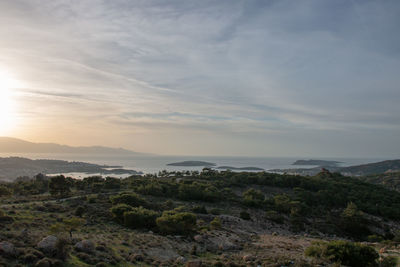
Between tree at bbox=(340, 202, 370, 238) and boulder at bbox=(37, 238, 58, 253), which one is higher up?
boulder at bbox=(37, 238, 58, 253)

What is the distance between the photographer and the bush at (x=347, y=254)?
1239cm

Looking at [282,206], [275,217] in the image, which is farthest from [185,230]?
[282,206]

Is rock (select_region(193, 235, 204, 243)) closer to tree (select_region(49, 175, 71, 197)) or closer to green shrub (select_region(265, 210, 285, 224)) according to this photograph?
green shrub (select_region(265, 210, 285, 224))

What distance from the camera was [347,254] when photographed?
12.7m

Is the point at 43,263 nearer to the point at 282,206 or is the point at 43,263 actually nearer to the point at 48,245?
the point at 48,245

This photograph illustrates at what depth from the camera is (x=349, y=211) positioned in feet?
96.2

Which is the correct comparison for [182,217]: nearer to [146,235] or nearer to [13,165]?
[146,235]

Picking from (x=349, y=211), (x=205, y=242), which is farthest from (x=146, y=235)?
(x=349, y=211)

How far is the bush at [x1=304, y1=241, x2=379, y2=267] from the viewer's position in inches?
488

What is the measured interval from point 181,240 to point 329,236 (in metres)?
16.2

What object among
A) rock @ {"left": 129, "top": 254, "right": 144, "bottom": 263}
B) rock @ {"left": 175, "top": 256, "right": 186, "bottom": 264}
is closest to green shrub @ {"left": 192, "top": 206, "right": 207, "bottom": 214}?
rock @ {"left": 175, "top": 256, "right": 186, "bottom": 264}

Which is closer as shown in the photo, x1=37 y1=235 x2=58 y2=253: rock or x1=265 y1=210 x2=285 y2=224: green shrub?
x1=37 y1=235 x2=58 y2=253: rock

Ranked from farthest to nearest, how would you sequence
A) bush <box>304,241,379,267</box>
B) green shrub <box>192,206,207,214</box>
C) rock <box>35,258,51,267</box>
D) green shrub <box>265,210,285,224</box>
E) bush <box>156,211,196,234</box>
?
green shrub <box>265,210,285,224</box>
green shrub <box>192,206,207,214</box>
bush <box>156,211,196,234</box>
bush <box>304,241,379,267</box>
rock <box>35,258,51,267</box>

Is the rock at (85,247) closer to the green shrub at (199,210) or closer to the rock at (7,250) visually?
the rock at (7,250)
